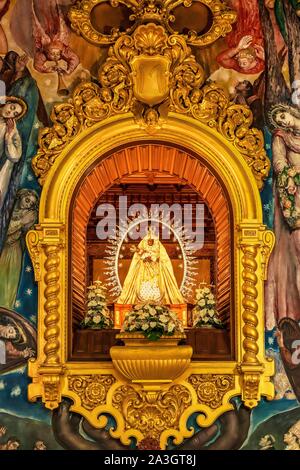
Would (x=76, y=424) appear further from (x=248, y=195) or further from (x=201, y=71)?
(x=201, y=71)

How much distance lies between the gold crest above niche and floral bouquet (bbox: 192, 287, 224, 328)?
3.35 metres

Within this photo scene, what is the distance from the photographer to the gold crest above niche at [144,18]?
57.7ft

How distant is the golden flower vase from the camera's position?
1647cm

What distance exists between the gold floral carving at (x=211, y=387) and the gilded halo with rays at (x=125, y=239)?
7.71 feet

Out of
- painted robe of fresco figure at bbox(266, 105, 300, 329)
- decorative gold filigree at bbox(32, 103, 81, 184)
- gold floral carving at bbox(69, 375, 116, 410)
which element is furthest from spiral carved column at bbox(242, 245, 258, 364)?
decorative gold filigree at bbox(32, 103, 81, 184)

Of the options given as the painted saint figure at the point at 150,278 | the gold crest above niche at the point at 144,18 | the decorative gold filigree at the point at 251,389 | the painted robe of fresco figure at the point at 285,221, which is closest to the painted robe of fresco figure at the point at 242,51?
the gold crest above niche at the point at 144,18

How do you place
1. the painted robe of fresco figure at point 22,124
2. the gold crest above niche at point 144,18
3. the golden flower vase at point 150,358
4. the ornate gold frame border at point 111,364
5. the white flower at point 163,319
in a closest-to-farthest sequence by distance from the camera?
the golden flower vase at point 150,358
the white flower at point 163,319
the ornate gold frame border at point 111,364
the painted robe of fresco figure at point 22,124
the gold crest above niche at point 144,18

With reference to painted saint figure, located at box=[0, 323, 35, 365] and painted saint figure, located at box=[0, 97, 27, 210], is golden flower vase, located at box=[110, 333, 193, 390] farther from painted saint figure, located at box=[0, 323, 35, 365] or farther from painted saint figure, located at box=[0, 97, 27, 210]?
painted saint figure, located at box=[0, 97, 27, 210]

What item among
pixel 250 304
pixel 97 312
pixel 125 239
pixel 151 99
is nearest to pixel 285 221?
pixel 250 304

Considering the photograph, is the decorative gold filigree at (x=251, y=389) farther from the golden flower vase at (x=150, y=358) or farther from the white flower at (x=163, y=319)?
the white flower at (x=163, y=319)

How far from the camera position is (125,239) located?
1969cm

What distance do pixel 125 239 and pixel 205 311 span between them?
2636mm

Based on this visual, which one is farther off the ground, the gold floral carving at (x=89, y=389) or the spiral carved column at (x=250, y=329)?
the spiral carved column at (x=250, y=329)

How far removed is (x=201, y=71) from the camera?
692 inches
